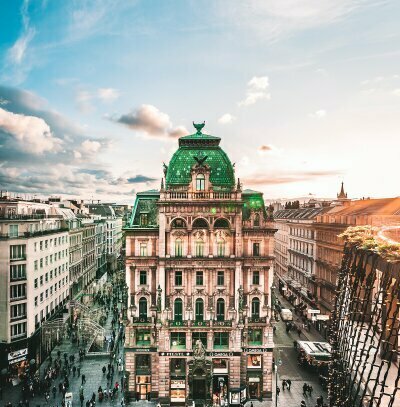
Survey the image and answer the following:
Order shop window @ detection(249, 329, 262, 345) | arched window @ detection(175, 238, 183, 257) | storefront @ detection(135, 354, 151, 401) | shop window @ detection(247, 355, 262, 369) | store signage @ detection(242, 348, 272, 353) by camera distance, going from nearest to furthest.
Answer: storefront @ detection(135, 354, 151, 401)
store signage @ detection(242, 348, 272, 353)
shop window @ detection(247, 355, 262, 369)
shop window @ detection(249, 329, 262, 345)
arched window @ detection(175, 238, 183, 257)

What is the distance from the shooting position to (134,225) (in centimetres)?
5362

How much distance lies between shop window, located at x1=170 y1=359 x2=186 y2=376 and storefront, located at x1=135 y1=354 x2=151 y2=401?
3.14 metres

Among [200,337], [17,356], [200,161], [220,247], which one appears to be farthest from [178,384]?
[200,161]

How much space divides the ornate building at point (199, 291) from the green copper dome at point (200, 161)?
155mm

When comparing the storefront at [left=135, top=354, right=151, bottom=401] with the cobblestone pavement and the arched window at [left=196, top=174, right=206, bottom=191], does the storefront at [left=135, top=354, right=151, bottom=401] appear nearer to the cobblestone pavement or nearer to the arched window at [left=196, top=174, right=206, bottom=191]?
the cobblestone pavement

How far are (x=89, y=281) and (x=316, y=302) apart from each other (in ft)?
187

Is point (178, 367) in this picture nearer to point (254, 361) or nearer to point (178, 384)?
point (178, 384)

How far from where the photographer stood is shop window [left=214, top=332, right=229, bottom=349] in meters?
51.0

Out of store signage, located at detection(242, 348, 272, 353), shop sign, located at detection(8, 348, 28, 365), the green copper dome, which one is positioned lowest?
shop sign, located at detection(8, 348, 28, 365)

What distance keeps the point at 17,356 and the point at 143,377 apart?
57.9ft

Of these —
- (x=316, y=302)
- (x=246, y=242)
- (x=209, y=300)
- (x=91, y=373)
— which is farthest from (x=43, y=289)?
(x=316, y=302)

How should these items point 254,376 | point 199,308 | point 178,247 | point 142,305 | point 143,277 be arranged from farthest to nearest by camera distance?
1. point 143,277
2. point 142,305
3. point 178,247
4. point 199,308
5. point 254,376

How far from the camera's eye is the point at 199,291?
51.8 m

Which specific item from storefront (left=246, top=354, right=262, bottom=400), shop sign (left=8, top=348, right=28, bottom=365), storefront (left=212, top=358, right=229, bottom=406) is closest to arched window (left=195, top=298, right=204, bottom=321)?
storefront (left=212, top=358, right=229, bottom=406)
